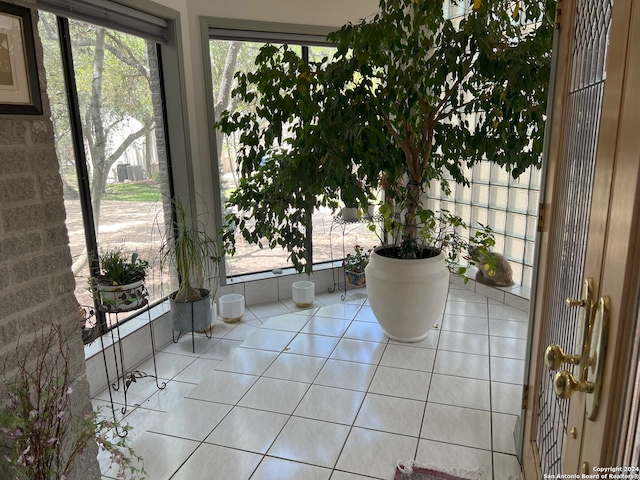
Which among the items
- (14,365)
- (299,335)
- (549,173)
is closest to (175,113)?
(299,335)

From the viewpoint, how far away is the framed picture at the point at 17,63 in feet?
4.26

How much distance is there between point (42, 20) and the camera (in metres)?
2.41

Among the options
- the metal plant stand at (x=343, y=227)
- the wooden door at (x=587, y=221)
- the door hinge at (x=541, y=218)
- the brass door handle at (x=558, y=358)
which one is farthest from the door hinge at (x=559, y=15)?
the metal plant stand at (x=343, y=227)

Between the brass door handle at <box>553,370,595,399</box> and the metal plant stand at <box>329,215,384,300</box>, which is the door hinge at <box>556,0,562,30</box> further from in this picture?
the metal plant stand at <box>329,215,384,300</box>

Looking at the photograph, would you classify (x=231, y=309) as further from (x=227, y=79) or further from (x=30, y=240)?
(x=30, y=240)

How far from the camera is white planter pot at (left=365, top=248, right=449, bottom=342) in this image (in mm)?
2717

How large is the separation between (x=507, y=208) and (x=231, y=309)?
7.26ft

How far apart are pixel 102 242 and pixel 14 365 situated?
5.24 ft

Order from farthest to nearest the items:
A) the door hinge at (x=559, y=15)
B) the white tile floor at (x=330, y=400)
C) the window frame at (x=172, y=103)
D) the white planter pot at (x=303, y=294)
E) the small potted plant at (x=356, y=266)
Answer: the small potted plant at (x=356, y=266)
the white planter pot at (x=303, y=294)
the window frame at (x=172, y=103)
the white tile floor at (x=330, y=400)
the door hinge at (x=559, y=15)

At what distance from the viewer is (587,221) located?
1098 mm

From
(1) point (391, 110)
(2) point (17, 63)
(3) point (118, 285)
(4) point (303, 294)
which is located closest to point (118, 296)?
(3) point (118, 285)

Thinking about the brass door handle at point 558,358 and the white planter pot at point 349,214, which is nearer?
the brass door handle at point 558,358

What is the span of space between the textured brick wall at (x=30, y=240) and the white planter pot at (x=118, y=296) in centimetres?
91

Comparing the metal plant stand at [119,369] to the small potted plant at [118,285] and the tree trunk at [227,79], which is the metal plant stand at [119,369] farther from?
the tree trunk at [227,79]
